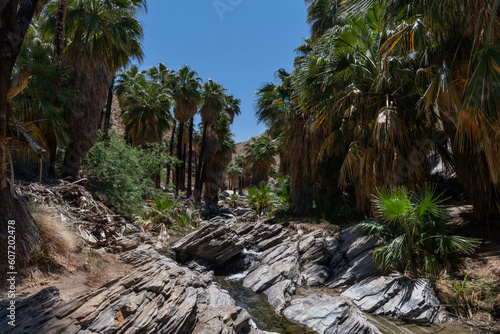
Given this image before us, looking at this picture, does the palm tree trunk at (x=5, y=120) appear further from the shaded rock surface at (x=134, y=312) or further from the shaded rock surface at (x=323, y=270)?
the shaded rock surface at (x=323, y=270)

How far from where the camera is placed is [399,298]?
18.5ft

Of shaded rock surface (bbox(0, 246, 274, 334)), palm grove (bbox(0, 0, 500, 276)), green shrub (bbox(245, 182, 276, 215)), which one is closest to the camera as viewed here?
shaded rock surface (bbox(0, 246, 274, 334))

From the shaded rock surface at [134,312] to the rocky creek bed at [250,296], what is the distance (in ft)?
0.04

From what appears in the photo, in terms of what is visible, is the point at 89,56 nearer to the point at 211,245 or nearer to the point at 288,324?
the point at 211,245

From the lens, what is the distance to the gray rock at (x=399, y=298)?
5.24 meters

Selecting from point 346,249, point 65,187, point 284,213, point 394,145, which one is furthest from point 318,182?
point 65,187

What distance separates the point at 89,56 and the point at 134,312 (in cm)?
1135

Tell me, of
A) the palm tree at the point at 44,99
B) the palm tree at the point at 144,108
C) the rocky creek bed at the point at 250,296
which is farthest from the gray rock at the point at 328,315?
the palm tree at the point at 144,108

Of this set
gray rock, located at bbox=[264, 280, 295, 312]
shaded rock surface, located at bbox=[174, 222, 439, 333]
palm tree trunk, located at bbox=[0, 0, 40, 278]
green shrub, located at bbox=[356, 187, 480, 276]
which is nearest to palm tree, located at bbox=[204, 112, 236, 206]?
shaded rock surface, located at bbox=[174, 222, 439, 333]

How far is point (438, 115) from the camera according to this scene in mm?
7066

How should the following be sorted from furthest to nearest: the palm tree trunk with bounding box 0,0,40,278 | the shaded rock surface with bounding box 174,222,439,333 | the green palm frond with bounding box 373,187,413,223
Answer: the green palm frond with bounding box 373,187,413,223, the shaded rock surface with bounding box 174,222,439,333, the palm tree trunk with bounding box 0,0,40,278

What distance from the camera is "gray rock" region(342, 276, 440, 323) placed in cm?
524

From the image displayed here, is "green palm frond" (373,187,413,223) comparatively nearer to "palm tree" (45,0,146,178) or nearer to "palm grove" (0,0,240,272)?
"palm grove" (0,0,240,272)

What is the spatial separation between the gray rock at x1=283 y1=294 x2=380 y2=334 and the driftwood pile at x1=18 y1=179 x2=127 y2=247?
208 inches
